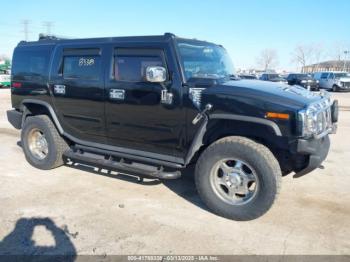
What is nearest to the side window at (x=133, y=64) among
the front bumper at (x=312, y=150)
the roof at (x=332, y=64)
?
the front bumper at (x=312, y=150)

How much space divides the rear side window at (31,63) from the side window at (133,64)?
1487 millimetres

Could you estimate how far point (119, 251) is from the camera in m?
3.21

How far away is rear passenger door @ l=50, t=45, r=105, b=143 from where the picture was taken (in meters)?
4.75

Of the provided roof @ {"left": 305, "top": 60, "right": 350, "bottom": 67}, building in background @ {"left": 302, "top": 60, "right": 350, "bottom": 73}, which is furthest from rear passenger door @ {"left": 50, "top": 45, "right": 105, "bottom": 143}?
roof @ {"left": 305, "top": 60, "right": 350, "bottom": 67}

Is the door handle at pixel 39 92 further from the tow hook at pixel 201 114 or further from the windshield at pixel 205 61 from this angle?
the tow hook at pixel 201 114

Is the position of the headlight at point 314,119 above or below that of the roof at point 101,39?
below

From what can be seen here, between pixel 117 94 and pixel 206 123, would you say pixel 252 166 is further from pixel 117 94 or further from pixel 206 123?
pixel 117 94

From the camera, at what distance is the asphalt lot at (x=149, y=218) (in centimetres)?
331

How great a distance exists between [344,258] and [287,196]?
1.45 metres

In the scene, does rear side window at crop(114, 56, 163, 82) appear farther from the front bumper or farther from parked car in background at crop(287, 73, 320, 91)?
parked car in background at crop(287, 73, 320, 91)

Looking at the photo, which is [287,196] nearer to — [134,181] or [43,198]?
[134,181]

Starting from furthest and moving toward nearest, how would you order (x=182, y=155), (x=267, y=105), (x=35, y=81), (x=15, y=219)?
(x=35, y=81) < (x=182, y=155) < (x=15, y=219) < (x=267, y=105)

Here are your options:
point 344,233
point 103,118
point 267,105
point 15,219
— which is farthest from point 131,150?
point 344,233

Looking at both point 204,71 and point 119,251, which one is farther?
point 204,71
